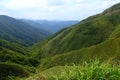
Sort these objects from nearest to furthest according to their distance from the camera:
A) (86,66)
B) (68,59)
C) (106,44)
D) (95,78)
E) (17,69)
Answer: (95,78) → (86,66) → (17,69) → (106,44) → (68,59)

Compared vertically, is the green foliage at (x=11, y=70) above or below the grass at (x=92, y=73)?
below

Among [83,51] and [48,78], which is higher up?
[48,78]

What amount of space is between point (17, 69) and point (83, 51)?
41.7m

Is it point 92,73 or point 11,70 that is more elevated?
point 92,73

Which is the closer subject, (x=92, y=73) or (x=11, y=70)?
(x=92, y=73)

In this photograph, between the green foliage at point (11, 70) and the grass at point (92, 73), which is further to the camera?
the green foliage at point (11, 70)

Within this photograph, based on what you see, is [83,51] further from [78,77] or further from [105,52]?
[78,77]

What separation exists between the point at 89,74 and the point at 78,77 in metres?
0.39

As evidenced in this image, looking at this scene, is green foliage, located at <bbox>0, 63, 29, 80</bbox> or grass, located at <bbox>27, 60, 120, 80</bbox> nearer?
grass, located at <bbox>27, 60, 120, 80</bbox>

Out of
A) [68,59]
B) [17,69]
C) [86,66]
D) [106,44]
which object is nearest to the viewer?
[86,66]

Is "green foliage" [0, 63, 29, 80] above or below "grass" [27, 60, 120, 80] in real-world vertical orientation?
below

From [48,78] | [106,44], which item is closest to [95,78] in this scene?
[48,78]

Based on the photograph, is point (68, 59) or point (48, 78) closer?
point (48, 78)

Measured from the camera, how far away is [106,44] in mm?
164000
